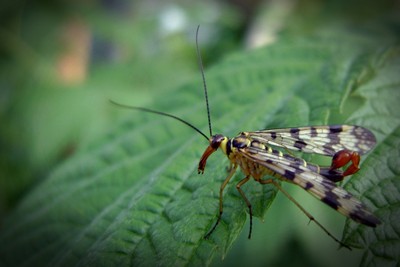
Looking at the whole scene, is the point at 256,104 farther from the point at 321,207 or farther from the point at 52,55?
the point at 52,55

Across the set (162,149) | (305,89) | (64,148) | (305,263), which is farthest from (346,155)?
(64,148)

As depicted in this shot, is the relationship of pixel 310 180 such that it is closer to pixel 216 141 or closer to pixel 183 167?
pixel 216 141

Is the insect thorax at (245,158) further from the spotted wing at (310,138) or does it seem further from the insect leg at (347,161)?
the insect leg at (347,161)

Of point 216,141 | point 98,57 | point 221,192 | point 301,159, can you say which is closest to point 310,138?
point 301,159

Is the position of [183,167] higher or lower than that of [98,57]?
lower

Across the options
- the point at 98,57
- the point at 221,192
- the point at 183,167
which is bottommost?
the point at 221,192

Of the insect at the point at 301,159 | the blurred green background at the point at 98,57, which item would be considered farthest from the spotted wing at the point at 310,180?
the blurred green background at the point at 98,57

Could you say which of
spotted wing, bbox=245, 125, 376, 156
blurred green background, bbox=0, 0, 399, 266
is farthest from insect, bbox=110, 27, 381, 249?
blurred green background, bbox=0, 0, 399, 266

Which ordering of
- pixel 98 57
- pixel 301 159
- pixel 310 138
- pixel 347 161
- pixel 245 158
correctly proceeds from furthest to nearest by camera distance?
1. pixel 98 57
2. pixel 310 138
3. pixel 245 158
4. pixel 301 159
5. pixel 347 161
